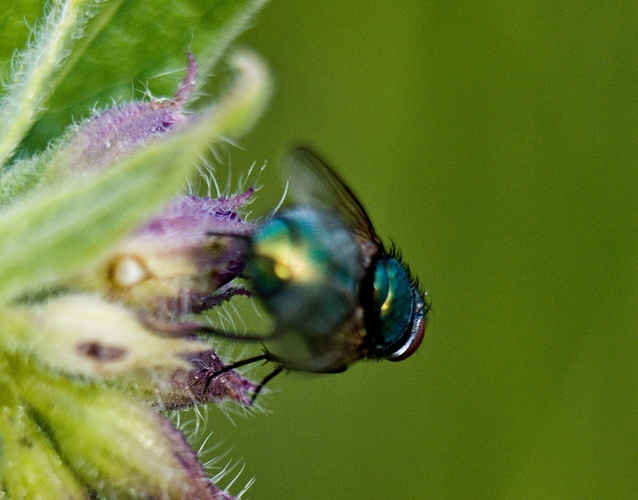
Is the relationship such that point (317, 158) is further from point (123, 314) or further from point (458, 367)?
point (458, 367)

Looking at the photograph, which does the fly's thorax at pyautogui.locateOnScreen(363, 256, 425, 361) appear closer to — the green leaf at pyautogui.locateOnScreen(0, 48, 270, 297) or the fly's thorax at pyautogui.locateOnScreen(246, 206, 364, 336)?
the fly's thorax at pyautogui.locateOnScreen(246, 206, 364, 336)

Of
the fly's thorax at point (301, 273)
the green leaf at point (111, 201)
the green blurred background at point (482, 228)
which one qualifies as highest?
the green leaf at point (111, 201)

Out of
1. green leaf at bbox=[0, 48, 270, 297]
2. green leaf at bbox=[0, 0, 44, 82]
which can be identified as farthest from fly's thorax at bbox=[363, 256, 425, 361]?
green leaf at bbox=[0, 0, 44, 82]

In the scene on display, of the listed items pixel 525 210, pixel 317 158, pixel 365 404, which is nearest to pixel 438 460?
pixel 365 404

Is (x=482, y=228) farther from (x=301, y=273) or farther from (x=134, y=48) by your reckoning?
(x=301, y=273)

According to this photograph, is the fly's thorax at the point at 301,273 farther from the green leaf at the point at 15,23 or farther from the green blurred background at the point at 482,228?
the green blurred background at the point at 482,228

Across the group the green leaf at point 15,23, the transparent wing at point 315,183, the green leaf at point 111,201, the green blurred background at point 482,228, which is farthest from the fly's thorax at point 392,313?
the green blurred background at point 482,228
